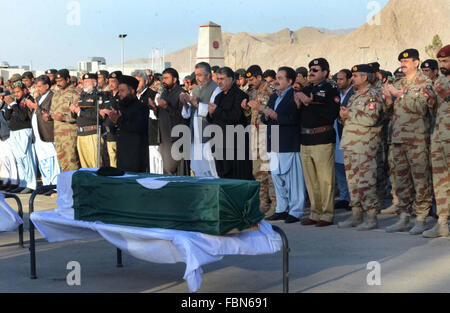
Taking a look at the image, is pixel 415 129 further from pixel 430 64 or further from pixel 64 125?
pixel 64 125

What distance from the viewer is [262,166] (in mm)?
10477

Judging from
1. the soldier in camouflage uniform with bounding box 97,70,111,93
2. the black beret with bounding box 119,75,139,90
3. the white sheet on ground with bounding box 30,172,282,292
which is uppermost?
the soldier in camouflage uniform with bounding box 97,70,111,93

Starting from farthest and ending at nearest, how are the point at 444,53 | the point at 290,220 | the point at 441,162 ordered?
1. the point at 290,220
2. the point at 441,162
3. the point at 444,53

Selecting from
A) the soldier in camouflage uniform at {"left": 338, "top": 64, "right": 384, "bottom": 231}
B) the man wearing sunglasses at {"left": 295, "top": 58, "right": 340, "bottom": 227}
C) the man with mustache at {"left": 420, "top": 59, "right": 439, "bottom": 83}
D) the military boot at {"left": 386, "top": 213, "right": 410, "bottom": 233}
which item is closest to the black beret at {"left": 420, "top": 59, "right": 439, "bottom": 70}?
the man with mustache at {"left": 420, "top": 59, "right": 439, "bottom": 83}

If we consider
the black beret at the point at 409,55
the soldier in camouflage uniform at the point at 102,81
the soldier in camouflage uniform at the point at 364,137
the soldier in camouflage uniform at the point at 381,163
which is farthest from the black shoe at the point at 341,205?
the soldier in camouflage uniform at the point at 102,81

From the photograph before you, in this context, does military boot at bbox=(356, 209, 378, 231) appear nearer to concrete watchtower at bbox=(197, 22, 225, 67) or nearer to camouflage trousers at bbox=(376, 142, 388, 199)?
camouflage trousers at bbox=(376, 142, 388, 199)

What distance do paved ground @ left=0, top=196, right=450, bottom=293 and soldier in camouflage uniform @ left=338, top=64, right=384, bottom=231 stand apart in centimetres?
60

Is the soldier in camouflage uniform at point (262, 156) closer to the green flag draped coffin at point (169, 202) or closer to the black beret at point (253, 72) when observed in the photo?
the black beret at point (253, 72)

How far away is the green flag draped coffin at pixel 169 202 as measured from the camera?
5324mm

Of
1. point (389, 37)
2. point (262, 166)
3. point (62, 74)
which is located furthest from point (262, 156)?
point (389, 37)

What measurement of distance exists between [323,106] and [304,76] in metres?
3.36

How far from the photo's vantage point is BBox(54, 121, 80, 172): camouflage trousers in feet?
39.5

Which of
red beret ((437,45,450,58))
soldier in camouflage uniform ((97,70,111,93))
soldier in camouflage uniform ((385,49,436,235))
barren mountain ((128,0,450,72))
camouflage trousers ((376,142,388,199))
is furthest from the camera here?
barren mountain ((128,0,450,72))

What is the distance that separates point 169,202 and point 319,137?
12.9 feet
